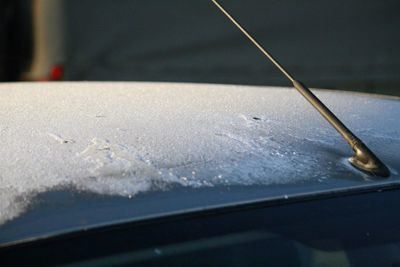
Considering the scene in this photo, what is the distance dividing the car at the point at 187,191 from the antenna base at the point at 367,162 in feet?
0.06

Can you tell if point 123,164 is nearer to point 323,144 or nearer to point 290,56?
point 323,144

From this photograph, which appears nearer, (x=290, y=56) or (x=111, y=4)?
(x=111, y=4)

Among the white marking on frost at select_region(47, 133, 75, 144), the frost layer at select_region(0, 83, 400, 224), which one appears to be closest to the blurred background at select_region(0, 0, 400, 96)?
the frost layer at select_region(0, 83, 400, 224)

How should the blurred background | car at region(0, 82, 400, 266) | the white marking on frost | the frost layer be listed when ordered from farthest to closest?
the blurred background, the white marking on frost, the frost layer, car at region(0, 82, 400, 266)

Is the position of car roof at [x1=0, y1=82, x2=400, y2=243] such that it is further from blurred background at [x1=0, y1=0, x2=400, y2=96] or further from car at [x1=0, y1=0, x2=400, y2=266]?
blurred background at [x1=0, y1=0, x2=400, y2=96]

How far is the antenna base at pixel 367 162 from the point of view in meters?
1.42

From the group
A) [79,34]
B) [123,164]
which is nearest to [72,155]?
[123,164]

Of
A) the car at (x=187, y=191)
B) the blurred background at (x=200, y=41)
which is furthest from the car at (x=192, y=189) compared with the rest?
the blurred background at (x=200, y=41)

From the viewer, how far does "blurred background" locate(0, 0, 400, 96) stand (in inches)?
156

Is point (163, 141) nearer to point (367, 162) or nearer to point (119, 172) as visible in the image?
point (119, 172)

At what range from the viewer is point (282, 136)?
1.56 metres

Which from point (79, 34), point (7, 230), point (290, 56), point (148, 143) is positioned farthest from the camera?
point (290, 56)

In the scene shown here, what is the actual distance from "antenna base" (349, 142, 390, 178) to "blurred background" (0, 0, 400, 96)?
2675 mm

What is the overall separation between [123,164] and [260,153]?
0.28 metres
